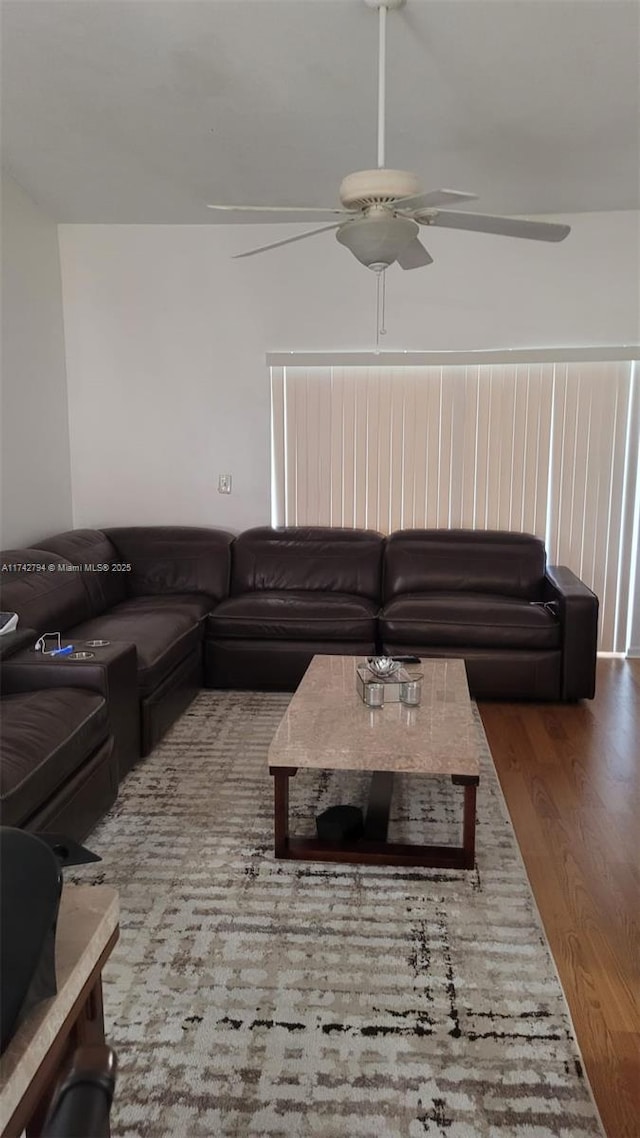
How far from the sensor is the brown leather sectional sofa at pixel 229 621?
8.58 feet

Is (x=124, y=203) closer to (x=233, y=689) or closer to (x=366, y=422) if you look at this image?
(x=366, y=422)

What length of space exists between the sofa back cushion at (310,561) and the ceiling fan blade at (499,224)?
2350mm

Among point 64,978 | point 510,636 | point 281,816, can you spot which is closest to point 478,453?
Result: point 510,636

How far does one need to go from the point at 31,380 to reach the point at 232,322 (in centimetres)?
133

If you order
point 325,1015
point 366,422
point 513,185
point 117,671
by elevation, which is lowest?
point 325,1015

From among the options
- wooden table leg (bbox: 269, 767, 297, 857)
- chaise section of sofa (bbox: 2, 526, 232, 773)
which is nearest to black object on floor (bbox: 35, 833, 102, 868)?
wooden table leg (bbox: 269, 767, 297, 857)

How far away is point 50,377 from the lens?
4676mm

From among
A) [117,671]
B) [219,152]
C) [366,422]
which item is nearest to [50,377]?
[219,152]

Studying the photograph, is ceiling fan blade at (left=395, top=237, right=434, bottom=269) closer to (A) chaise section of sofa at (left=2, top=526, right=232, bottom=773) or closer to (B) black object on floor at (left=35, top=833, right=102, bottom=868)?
(A) chaise section of sofa at (left=2, top=526, right=232, bottom=773)

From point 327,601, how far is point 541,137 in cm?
261

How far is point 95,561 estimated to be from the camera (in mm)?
4273

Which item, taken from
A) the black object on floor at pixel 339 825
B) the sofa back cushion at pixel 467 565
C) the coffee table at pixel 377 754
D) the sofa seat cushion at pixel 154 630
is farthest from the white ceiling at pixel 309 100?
the black object on floor at pixel 339 825

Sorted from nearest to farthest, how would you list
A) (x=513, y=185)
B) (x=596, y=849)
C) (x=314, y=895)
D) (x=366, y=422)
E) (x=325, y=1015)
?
1. (x=325, y=1015)
2. (x=314, y=895)
3. (x=596, y=849)
4. (x=513, y=185)
5. (x=366, y=422)

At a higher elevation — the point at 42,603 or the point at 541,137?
the point at 541,137
